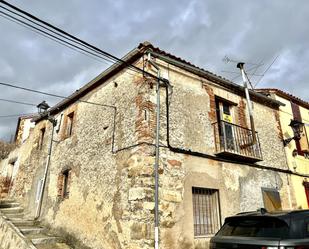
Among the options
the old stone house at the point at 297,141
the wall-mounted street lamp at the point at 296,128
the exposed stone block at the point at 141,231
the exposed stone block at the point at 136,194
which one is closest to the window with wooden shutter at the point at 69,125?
the exposed stone block at the point at 136,194

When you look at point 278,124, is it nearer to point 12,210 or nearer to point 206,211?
point 206,211

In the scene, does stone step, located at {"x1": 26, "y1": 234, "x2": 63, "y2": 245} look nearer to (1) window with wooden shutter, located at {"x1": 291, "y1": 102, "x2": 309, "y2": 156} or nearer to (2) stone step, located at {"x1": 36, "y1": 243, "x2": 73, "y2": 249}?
(2) stone step, located at {"x1": 36, "y1": 243, "x2": 73, "y2": 249}

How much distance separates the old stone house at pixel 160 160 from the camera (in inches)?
271

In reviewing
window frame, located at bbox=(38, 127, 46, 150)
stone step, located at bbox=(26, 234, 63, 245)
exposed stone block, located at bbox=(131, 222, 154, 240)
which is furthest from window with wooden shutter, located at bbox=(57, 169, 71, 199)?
exposed stone block, located at bbox=(131, 222, 154, 240)

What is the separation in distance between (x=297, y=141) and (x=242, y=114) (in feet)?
12.0

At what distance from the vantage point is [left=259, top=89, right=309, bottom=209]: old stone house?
11.0m

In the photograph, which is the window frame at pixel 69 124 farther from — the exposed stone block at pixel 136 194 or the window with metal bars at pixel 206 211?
the window with metal bars at pixel 206 211

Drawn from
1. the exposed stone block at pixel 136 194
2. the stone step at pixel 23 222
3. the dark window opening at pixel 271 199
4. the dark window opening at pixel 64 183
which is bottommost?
the stone step at pixel 23 222

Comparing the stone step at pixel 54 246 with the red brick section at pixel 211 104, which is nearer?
the stone step at pixel 54 246

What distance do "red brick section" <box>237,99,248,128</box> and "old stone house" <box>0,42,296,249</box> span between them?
42 millimetres

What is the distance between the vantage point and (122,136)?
7852 millimetres

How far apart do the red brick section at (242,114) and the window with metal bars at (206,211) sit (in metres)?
3.14

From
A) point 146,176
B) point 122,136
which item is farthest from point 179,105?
point 146,176

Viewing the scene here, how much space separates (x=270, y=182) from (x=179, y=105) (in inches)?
179
